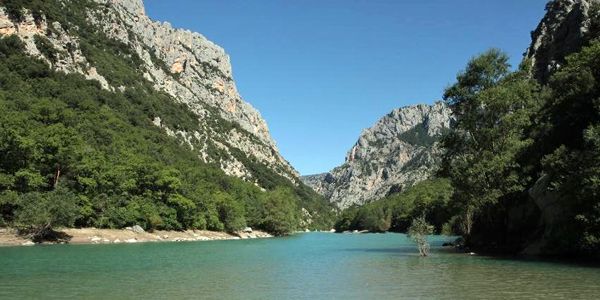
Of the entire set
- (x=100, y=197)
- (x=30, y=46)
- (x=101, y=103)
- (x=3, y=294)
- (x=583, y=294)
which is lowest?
(x=3, y=294)

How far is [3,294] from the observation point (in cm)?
2092

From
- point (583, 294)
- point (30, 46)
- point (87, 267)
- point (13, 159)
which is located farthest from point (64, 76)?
point (583, 294)

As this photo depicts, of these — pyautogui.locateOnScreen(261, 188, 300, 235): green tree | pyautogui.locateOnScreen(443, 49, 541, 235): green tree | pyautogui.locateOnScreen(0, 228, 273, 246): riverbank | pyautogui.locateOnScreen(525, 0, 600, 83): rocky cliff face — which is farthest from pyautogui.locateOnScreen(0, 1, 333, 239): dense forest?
pyautogui.locateOnScreen(525, 0, 600, 83): rocky cliff face

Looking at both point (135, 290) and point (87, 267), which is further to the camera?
point (87, 267)

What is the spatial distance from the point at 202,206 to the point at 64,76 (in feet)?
176

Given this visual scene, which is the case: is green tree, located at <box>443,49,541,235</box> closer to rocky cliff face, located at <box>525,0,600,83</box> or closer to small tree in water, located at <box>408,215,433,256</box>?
small tree in water, located at <box>408,215,433,256</box>

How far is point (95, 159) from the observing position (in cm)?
8488

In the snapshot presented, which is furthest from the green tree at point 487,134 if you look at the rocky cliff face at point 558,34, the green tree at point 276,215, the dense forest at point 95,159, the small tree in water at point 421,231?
the green tree at point 276,215

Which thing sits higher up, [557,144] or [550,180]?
[557,144]

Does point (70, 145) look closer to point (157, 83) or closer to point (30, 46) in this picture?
point (30, 46)

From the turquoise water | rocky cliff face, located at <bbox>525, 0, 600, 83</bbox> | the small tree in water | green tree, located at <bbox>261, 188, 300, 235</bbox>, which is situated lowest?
the turquoise water

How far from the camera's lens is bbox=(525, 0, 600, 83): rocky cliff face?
3502 inches

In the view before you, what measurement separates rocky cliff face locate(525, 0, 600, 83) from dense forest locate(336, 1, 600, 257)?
26927mm

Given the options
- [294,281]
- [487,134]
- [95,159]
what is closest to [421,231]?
[487,134]
